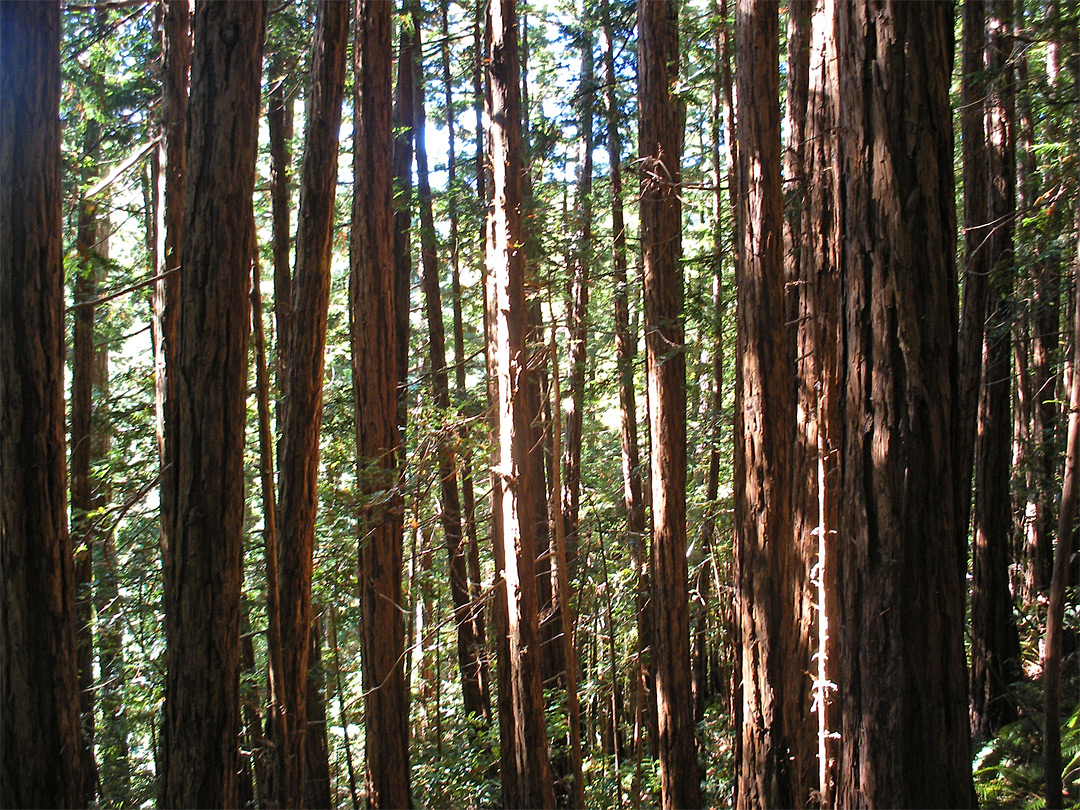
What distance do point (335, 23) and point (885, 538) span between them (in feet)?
20.7

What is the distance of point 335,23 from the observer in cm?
699

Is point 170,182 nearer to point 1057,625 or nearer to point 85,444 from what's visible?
point 85,444

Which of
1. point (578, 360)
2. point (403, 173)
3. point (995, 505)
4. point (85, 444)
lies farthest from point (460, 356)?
point (995, 505)

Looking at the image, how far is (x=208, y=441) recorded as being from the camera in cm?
502

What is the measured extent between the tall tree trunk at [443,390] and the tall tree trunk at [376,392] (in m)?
3.28

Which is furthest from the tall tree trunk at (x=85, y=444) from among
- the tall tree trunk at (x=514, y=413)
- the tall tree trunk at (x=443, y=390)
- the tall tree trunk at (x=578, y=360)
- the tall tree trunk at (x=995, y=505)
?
the tall tree trunk at (x=995, y=505)

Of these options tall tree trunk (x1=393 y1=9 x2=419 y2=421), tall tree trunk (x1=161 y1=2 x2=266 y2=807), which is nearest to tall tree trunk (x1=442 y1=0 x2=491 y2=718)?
tall tree trunk (x1=393 y1=9 x2=419 y2=421)

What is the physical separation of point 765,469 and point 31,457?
557 cm

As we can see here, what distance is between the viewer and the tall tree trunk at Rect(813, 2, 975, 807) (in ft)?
11.4

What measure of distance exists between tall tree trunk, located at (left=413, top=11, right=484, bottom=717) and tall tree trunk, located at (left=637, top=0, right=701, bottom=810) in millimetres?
3660

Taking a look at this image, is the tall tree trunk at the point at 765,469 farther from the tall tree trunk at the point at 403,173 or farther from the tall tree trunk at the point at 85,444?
the tall tree trunk at the point at 85,444

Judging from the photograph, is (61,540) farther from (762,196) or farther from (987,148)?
(987,148)

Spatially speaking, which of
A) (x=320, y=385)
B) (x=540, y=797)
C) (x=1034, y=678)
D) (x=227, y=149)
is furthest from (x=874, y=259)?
(x=1034, y=678)

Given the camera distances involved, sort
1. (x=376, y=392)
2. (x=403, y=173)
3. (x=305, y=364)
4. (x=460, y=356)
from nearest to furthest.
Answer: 1. (x=305, y=364)
2. (x=376, y=392)
3. (x=403, y=173)
4. (x=460, y=356)
